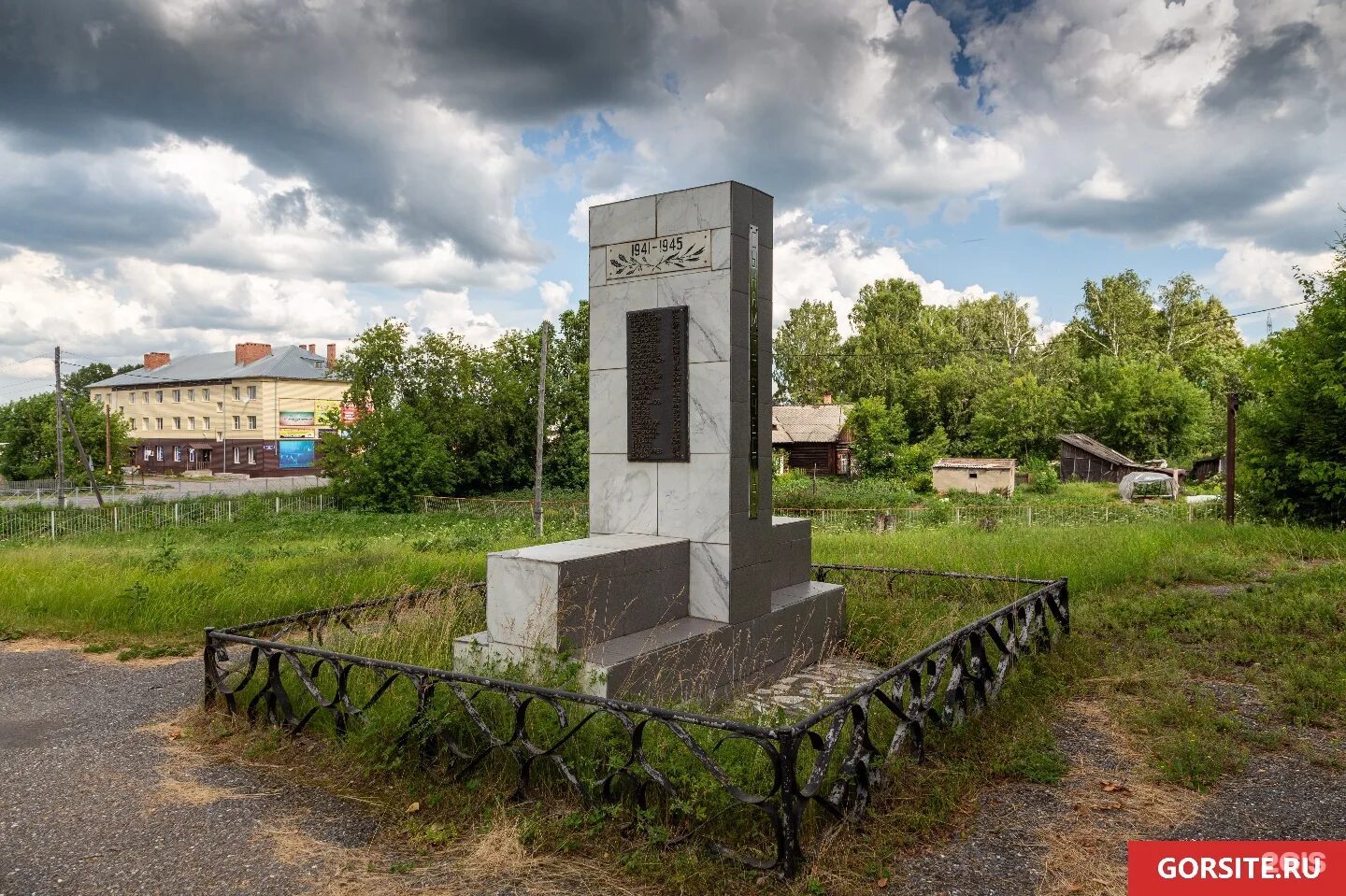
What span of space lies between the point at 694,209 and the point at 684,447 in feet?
6.72

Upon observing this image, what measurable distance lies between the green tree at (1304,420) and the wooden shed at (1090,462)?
2569cm

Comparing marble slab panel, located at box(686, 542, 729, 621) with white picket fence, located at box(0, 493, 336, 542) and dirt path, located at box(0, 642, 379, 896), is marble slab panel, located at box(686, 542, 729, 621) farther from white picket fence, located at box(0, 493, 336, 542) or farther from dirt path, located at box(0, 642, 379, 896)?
white picket fence, located at box(0, 493, 336, 542)

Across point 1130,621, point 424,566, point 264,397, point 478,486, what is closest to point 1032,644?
point 1130,621

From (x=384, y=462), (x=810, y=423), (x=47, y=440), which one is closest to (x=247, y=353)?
(x=47, y=440)

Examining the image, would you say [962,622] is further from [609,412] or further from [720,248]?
[720,248]

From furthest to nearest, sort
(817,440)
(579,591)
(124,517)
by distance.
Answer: (817,440) < (124,517) < (579,591)

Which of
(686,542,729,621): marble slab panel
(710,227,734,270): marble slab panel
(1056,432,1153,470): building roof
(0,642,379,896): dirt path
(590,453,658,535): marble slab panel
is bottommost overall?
(0,642,379,896): dirt path

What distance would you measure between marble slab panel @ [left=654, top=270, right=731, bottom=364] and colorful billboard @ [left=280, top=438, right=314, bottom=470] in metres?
51.4

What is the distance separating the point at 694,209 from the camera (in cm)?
754

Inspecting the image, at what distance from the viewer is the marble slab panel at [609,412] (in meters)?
7.92

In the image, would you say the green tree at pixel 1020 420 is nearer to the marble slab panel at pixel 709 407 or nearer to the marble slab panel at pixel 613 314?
the marble slab panel at pixel 613 314

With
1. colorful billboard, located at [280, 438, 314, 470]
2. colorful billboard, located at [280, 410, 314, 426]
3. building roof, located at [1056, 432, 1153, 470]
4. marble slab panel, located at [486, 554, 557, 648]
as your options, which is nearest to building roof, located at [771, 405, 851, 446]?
building roof, located at [1056, 432, 1153, 470]

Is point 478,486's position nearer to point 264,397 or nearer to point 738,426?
point 264,397

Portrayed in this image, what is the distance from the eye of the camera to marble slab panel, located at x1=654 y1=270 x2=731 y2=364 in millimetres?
7352
